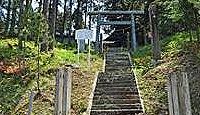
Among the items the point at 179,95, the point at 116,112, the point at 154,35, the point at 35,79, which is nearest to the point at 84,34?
the point at 154,35

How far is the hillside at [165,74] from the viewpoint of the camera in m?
11.0

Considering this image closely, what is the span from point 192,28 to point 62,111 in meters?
10.3

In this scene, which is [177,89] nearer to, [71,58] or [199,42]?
[199,42]

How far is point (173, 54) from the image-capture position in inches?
649

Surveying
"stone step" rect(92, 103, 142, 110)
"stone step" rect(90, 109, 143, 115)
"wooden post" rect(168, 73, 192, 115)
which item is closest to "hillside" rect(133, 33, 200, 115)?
"stone step" rect(92, 103, 142, 110)

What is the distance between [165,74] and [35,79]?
17.0 feet

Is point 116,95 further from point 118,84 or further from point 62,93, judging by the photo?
point 62,93

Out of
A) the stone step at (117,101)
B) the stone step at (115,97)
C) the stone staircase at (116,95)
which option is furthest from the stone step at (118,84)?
the stone step at (117,101)

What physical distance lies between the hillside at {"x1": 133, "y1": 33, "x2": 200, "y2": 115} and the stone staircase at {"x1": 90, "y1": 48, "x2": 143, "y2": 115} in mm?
317

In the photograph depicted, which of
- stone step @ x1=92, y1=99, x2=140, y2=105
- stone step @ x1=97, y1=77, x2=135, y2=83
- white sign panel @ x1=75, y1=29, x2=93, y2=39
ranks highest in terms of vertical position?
white sign panel @ x1=75, y1=29, x2=93, y2=39

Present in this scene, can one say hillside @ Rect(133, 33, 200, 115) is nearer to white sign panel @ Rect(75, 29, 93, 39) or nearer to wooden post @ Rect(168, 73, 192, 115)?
white sign panel @ Rect(75, 29, 93, 39)

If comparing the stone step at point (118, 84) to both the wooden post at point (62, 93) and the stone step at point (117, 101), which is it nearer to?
the stone step at point (117, 101)

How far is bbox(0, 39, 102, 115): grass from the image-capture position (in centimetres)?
1253

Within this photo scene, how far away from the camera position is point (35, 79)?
15555 millimetres
